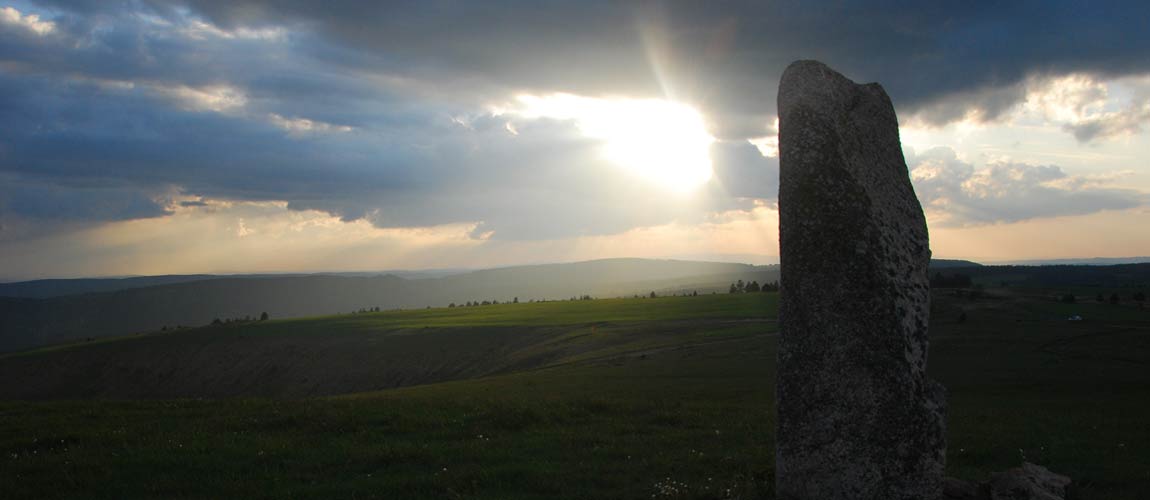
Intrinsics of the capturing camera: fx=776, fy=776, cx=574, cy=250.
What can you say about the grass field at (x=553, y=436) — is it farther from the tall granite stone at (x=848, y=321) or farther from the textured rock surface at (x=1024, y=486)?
the tall granite stone at (x=848, y=321)

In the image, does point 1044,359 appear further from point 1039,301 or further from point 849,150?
point 1039,301

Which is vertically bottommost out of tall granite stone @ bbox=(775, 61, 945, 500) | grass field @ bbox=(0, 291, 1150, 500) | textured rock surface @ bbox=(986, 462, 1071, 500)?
grass field @ bbox=(0, 291, 1150, 500)

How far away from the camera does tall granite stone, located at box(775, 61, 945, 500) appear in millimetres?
9516

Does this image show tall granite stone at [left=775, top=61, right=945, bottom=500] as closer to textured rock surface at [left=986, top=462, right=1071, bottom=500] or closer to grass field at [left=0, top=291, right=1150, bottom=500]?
textured rock surface at [left=986, top=462, right=1071, bottom=500]

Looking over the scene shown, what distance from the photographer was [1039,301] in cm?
6994

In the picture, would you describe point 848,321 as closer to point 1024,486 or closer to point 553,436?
point 1024,486

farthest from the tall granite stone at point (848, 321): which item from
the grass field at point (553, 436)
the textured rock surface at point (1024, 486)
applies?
the grass field at point (553, 436)

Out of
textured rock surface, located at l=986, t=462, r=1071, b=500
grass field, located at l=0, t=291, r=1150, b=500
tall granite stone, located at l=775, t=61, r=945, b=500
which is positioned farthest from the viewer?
grass field, located at l=0, t=291, r=1150, b=500

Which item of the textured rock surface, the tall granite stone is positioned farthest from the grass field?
the tall granite stone

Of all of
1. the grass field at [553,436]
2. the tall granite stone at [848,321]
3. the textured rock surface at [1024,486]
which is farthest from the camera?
the grass field at [553,436]

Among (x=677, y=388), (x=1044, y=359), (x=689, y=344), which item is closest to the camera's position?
(x=677, y=388)

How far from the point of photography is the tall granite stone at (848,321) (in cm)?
952

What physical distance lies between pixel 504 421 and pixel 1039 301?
68258 millimetres

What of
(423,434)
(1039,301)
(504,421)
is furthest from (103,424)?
(1039,301)
